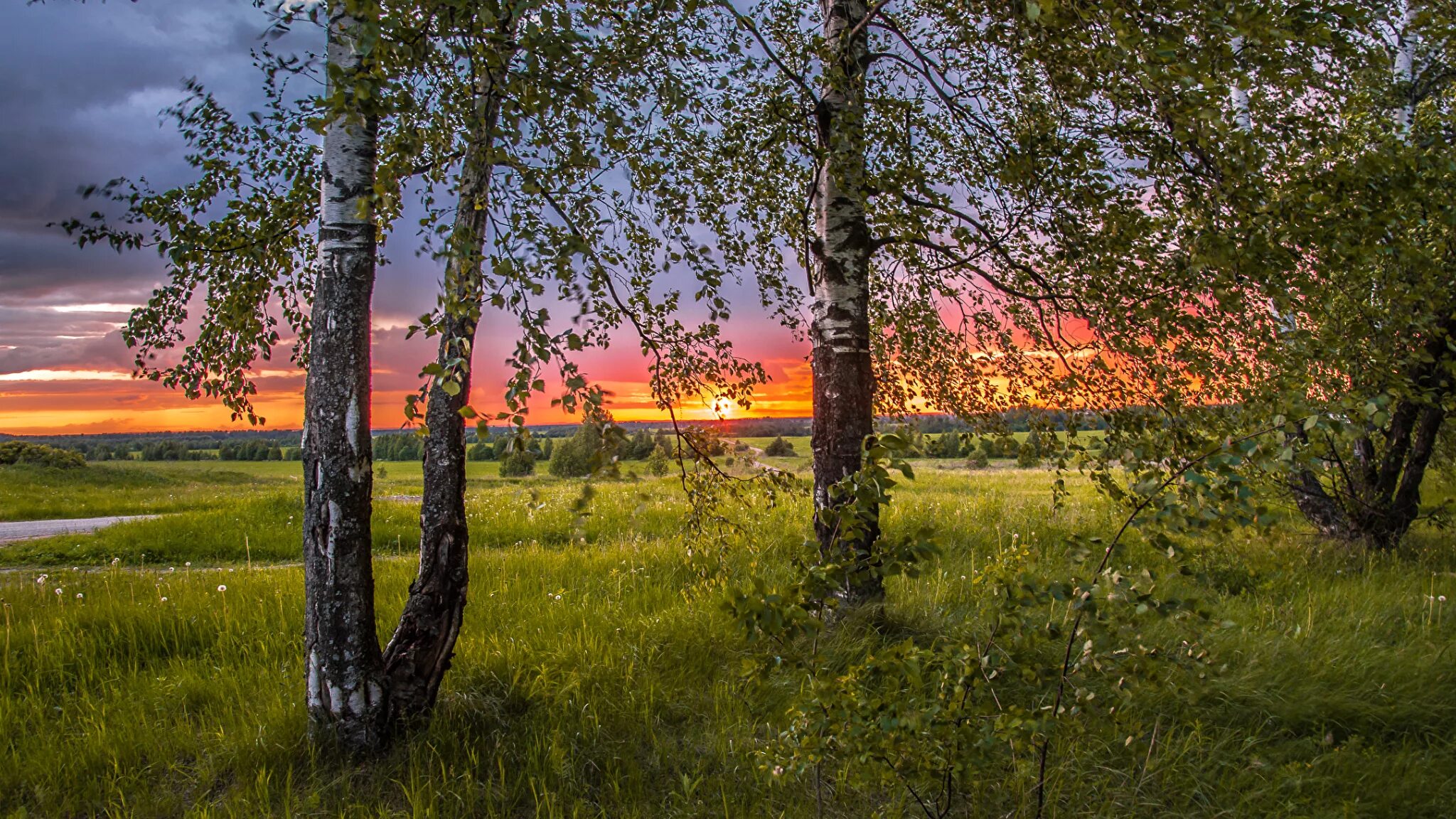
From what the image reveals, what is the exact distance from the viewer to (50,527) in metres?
14.7

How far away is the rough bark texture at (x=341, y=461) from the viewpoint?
13.8ft

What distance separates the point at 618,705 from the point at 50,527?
634 inches

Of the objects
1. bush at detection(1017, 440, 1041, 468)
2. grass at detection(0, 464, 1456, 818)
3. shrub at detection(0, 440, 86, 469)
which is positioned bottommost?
grass at detection(0, 464, 1456, 818)

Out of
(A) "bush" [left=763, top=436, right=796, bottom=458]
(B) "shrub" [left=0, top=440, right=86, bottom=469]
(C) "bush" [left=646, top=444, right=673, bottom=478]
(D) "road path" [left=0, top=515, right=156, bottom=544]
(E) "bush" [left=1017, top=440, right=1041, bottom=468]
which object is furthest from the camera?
(A) "bush" [left=763, top=436, right=796, bottom=458]

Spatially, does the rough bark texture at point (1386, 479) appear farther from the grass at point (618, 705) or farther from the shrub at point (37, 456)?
the shrub at point (37, 456)

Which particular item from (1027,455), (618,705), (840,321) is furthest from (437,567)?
(1027,455)

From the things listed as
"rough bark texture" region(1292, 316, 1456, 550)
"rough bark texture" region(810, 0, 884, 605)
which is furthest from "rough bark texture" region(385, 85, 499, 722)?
"rough bark texture" region(1292, 316, 1456, 550)

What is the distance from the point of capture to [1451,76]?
32.4 ft

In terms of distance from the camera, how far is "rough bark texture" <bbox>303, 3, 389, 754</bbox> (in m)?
4.21

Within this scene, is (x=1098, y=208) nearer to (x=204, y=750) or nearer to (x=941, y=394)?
(x=941, y=394)

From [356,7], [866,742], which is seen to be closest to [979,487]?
[866,742]

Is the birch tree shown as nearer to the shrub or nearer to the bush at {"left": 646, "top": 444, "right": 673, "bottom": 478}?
the bush at {"left": 646, "top": 444, "right": 673, "bottom": 478}

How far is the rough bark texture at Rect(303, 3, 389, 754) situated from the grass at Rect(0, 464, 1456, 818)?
36 centimetres

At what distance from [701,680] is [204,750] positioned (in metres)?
3.16
